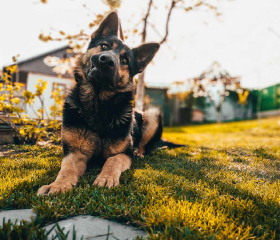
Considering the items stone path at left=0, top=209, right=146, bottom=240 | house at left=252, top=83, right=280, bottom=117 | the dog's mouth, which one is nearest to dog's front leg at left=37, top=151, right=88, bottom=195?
stone path at left=0, top=209, right=146, bottom=240

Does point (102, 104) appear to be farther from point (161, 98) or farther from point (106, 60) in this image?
point (161, 98)

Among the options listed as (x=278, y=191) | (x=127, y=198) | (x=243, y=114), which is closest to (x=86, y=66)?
(x=127, y=198)

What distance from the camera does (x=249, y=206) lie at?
176cm

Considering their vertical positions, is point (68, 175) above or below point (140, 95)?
below

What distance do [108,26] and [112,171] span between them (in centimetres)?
227

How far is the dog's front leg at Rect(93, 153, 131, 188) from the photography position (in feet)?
7.11

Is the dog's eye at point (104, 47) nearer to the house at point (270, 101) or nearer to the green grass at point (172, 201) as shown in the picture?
the green grass at point (172, 201)

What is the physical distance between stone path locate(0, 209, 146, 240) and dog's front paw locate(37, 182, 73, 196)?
12.4 inches

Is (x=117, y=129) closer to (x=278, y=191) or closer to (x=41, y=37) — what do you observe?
(x=278, y=191)

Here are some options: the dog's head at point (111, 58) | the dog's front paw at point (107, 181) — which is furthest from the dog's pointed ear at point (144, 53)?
the dog's front paw at point (107, 181)

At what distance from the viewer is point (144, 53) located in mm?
3518

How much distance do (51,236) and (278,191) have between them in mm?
2113

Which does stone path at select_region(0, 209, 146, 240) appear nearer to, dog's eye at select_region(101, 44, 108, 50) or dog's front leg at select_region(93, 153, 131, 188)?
dog's front leg at select_region(93, 153, 131, 188)

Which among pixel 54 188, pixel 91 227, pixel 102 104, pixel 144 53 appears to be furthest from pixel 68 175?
pixel 144 53
